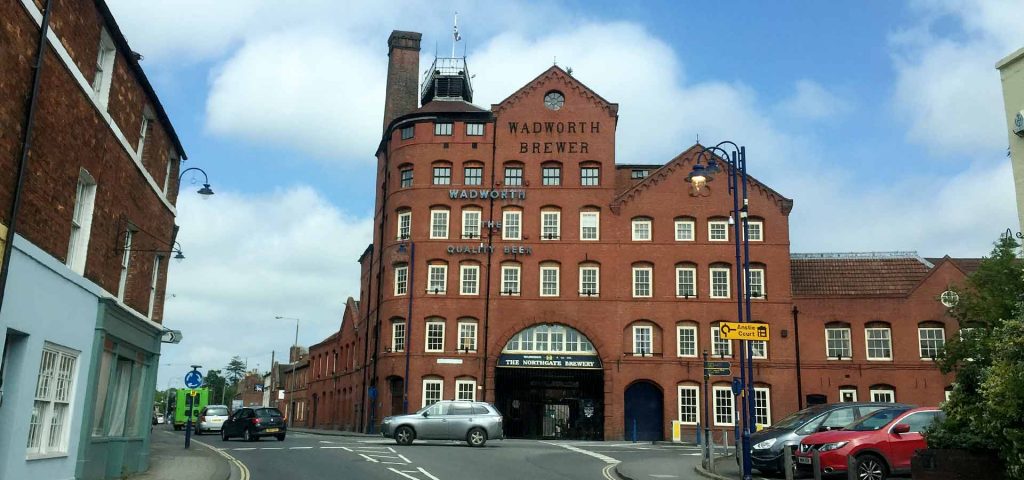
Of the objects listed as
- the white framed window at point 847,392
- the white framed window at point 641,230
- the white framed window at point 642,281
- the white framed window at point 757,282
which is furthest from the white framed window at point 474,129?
the white framed window at point 847,392

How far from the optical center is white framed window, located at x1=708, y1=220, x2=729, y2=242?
142 feet

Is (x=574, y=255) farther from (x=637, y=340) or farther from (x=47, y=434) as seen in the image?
(x=47, y=434)

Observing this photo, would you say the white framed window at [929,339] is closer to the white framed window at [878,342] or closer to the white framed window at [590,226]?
the white framed window at [878,342]

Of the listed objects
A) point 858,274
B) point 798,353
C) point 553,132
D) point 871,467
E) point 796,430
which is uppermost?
point 553,132

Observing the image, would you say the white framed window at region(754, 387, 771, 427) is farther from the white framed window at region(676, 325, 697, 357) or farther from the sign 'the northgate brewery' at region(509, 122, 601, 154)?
the sign 'the northgate brewery' at region(509, 122, 601, 154)

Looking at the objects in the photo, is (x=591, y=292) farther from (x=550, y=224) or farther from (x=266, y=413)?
(x=266, y=413)

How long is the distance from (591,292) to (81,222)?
102 ft

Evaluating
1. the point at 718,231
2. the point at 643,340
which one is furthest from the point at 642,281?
the point at 718,231

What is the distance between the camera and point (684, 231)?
43719mm

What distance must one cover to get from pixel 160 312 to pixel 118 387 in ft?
12.4

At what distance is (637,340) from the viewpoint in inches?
1689

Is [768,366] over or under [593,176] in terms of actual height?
under

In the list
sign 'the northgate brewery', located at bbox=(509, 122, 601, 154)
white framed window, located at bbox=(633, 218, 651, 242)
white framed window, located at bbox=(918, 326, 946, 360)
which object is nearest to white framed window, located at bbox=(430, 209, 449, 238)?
sign 'the northgate brewery', located at bbox=(509, 122, 601, 154)

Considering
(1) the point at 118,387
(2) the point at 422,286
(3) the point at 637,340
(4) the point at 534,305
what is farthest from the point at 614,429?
(1) the point at 118,387
